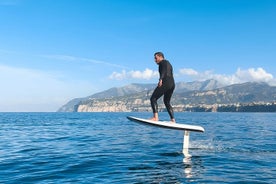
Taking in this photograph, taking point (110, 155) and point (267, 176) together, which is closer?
point (267, 176)

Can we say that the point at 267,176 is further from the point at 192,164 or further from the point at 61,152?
the point at 61,152

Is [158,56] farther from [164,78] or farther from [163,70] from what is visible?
[164,78]

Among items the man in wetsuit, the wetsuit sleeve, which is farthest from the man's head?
the wetsuit sleeve

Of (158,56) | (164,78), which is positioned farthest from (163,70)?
(158,56)

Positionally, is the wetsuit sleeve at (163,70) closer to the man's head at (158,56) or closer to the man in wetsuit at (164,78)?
the man in wetsuit at (164,78)

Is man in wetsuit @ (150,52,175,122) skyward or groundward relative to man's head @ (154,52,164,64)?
groundward

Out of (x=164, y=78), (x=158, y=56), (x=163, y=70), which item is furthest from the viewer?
(x=158, y=56)

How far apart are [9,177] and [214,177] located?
25.2 feet

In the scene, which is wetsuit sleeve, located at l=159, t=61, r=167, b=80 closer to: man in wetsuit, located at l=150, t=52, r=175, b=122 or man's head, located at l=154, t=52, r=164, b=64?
man in wetsuit, located at l=150, t=52, r=175, b=122

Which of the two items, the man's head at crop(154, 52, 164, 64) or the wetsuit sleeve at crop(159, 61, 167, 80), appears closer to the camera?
the wetsuit sleeve at crop(159, 61, 167, 80)

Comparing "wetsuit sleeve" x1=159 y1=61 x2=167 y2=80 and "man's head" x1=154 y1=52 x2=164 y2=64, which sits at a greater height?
"man's head" x1=154 y1=52 x2=164 y2=64

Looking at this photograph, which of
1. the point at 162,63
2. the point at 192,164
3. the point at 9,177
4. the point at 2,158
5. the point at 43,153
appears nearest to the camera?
the point at 9,177

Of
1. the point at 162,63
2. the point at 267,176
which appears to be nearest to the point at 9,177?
the point at 162,63

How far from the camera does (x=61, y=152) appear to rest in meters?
19.4
